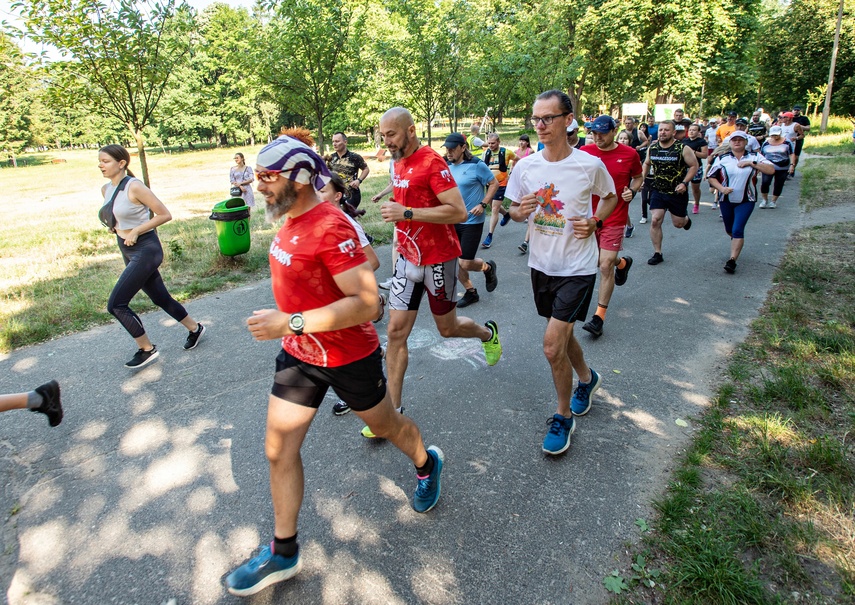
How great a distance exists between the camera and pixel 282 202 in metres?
2.20

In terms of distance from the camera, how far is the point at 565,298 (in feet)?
10.9

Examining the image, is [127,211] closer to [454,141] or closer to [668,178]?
[454,141]

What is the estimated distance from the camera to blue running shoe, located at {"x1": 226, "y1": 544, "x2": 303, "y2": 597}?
2312 mm

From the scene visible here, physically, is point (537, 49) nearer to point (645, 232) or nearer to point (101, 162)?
point (645, 232)

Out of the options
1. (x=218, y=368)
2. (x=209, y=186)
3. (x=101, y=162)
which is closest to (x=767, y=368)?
(x=218, y=368)

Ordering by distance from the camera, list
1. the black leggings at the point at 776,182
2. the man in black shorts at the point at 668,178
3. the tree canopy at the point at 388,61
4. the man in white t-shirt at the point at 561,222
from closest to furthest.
A: the man in white t-shirt at the point at 561,222, the man in black shorts at the point at 668,178, the tree canopy at the point at 388,61, the black leggings at the point at 776,182

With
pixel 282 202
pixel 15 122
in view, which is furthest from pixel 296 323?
pixel 15 122

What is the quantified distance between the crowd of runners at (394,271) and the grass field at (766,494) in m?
0.86

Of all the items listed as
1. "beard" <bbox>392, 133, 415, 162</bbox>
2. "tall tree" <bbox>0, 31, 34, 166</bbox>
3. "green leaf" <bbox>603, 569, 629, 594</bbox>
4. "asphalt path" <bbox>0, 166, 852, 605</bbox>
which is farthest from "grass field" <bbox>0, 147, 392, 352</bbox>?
"tall tree" <bbox>0, 31, 34, 166</bbox>

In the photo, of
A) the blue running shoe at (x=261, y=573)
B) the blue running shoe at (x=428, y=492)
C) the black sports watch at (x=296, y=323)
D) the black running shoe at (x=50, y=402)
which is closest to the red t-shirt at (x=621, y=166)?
the blue running shoe at (x=428, y=492)

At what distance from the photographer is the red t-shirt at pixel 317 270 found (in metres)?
2.15

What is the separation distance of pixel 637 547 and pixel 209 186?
2494 centimetres

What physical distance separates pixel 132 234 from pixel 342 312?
3.41 m

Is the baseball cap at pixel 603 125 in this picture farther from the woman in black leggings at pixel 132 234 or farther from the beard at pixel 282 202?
the woman in black leggings at pixel 132 234
